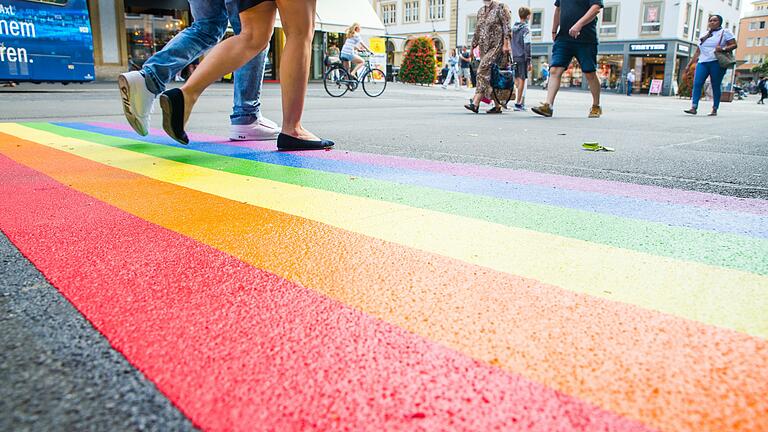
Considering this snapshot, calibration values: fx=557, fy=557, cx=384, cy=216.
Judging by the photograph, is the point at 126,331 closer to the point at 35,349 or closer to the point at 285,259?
the point at 35,349

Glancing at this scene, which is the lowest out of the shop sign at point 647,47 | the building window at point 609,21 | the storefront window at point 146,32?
the storefront window at point 146,32

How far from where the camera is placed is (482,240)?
158 cm

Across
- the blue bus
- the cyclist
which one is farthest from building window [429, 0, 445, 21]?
the blue bus

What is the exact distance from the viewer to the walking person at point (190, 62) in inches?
123

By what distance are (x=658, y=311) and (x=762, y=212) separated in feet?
4.08

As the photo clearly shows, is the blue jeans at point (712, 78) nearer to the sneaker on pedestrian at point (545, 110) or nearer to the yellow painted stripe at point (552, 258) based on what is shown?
the sneaker on pedestrian at point (545, 110)

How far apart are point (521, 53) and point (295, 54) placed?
7745 millimetres

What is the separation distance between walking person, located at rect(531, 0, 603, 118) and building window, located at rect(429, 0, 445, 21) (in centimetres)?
4234

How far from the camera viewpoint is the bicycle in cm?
1387

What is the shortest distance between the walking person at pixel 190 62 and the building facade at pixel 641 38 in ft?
131

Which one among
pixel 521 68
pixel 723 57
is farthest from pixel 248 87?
pixel 723 57

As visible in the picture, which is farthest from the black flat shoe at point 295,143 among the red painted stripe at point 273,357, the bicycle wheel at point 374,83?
the bicycle wheel at point 374,83

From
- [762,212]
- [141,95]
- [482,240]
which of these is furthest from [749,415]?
[141,95]

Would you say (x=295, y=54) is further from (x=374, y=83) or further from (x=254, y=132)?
(x=374, y=83)
